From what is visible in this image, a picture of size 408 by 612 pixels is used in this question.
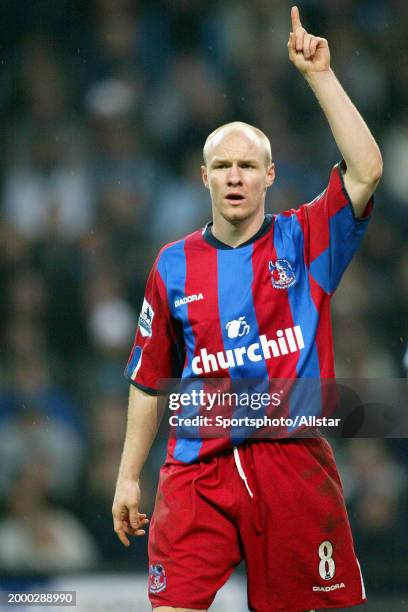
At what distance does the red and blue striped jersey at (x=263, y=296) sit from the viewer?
295cm

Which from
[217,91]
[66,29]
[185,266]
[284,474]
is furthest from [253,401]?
[66,29]

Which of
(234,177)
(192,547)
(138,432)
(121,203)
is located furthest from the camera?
(121,203)

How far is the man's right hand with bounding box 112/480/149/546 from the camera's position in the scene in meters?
3.05

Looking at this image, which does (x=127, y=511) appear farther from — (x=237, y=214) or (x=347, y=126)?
(x=347, y=126)

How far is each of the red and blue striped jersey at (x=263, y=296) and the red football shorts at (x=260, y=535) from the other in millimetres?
117

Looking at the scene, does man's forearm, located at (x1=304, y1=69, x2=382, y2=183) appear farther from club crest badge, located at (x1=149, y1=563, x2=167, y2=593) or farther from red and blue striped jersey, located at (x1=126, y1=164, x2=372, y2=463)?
club crest badge, located at (x1=149, y1=563, x2=167, y2=593)

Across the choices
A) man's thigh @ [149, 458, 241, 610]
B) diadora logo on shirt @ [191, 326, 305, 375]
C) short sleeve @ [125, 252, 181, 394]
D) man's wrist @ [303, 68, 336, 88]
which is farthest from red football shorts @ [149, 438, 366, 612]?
man's wrist @ [303, 68, 336, 88]

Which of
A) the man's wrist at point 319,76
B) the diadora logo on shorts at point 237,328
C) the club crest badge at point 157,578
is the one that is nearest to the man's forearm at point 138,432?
the club crest badge at point 157,578

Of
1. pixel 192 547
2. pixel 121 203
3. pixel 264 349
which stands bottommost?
pixel 192 547

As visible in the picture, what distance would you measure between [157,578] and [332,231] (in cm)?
110

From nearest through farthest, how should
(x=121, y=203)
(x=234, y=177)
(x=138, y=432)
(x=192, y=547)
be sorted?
(x=192, y=547) < (x=234, y=177) < (x=138, y=432) < (x=121, y=203)

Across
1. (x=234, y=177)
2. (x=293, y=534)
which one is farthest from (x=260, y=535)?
(x=234, y=177)

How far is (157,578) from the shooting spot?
2.93 metres

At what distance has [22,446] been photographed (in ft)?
17.0
